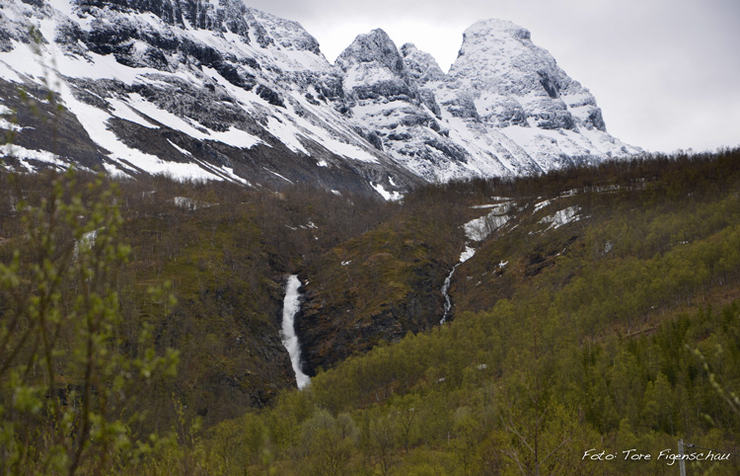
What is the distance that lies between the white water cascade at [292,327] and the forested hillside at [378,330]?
2462mm

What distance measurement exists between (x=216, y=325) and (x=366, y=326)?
3426 cm

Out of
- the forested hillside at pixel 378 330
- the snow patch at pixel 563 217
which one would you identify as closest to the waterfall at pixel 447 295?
the forested hillside at pixel 378 330

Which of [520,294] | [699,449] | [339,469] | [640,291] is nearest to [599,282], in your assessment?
[640,291]

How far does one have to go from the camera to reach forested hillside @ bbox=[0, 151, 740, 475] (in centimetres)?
620

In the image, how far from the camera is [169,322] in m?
117

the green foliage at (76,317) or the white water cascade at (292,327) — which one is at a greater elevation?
the green foliage at (76,317)

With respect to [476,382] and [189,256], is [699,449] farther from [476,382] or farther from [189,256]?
[189,256]

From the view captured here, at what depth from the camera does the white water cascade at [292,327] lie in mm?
135125

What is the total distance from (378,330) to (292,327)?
24667 millimetres

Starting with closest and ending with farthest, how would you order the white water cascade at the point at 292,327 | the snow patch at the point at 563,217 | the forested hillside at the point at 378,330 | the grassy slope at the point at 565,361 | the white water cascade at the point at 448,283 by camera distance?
the forested hillside at the point at 378,330, the grassy slope at the point at 565,361, the white water cascade at the point at 292,327, the white water cascade at the point at 448,283, the snow patch at the point at 563,217

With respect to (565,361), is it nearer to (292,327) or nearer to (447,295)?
(447,295)

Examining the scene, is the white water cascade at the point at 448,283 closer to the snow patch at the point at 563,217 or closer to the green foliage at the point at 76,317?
the snow patch at the point at 563,217

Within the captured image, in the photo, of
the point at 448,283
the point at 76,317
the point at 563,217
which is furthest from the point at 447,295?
the point at 76,317

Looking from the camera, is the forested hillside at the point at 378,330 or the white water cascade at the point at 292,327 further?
the white water cascade at the point at 292,327
